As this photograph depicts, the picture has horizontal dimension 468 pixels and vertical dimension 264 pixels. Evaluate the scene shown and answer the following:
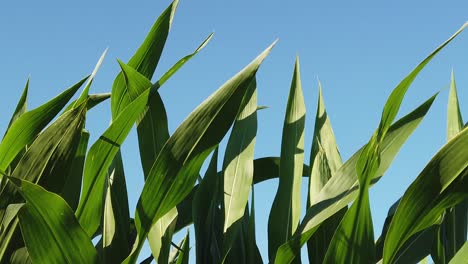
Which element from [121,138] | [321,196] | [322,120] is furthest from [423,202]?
[121,138]

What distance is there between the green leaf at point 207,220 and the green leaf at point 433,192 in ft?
0.87

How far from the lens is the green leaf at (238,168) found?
101 cm

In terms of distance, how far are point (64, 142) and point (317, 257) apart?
1.19ft

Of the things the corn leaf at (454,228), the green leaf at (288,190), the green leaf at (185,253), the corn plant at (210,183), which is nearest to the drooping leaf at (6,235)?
the corn plant at (210,183)

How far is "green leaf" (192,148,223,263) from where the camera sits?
3.41 ft

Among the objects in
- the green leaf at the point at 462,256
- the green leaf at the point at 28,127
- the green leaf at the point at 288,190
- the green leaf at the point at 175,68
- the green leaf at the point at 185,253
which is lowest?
the green leaf at the point at 185,253

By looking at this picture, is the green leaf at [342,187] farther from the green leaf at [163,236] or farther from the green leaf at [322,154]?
the green leaf at [163,236]

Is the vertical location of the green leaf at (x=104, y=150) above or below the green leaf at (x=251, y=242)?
above

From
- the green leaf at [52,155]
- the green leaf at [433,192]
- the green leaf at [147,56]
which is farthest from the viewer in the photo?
the green leaf at [147,56]

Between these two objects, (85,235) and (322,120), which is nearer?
(85,235)

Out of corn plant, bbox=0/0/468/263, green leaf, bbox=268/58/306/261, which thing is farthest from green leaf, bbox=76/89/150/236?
green leaf, bbox=268/58/306/261

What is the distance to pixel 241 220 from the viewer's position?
3.31 ft

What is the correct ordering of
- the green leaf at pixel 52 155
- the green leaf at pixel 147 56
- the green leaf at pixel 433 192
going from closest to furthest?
the green leaf at pixel 433 192 < the green leaf at pixel 52 155 < the green leaf at pixel 147 56

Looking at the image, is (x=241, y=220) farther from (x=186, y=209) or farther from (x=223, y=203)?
(x=186, y=209)
